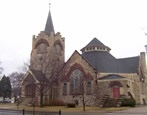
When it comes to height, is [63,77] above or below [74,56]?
below

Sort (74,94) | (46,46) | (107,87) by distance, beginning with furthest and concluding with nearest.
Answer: (46,46), (74,94), (107,87)

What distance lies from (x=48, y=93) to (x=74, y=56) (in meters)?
9.89

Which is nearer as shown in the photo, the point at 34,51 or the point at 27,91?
the point at 27,91

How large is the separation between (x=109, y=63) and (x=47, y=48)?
1642 cm

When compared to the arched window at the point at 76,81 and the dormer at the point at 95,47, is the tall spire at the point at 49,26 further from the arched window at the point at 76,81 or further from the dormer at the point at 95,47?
the arched window at the point at 76,81

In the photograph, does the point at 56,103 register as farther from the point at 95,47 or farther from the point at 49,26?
the point at 49,26

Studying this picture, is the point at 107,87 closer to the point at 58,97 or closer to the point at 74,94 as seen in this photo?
the point at 74,94

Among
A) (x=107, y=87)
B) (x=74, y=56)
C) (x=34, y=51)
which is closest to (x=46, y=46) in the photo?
(x=34, y=51)

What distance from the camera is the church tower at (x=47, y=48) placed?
218ft

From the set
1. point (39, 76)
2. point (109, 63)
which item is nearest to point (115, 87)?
point (109, 63)

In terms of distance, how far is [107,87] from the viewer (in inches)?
2199

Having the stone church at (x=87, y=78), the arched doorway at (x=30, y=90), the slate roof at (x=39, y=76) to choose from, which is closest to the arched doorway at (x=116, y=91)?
the stone church at (x=87, y=78)

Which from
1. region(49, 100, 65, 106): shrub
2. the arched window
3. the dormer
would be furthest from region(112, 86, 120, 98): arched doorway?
the dormer

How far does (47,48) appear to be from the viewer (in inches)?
2736
